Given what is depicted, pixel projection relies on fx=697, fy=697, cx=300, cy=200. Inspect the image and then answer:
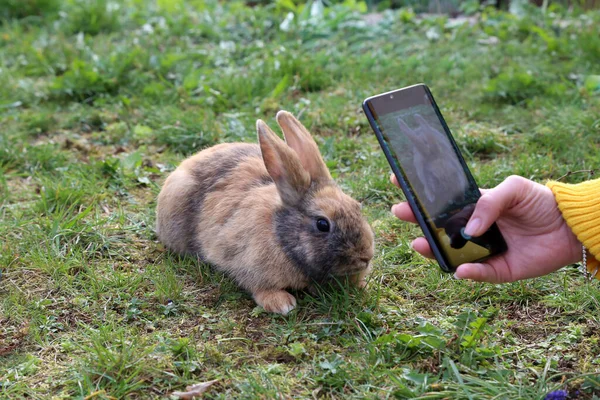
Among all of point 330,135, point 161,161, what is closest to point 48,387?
point 161,161

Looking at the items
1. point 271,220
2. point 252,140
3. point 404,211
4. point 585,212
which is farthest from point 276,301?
point 252,140

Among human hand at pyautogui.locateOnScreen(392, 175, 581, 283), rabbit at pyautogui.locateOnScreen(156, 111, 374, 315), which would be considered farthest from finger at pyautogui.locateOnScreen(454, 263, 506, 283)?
rabbit at pyautogui.locateOnScreen(156, 111, 374, 315)

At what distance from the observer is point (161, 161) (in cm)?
478

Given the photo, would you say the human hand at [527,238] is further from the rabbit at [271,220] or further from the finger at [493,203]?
the rabbit at [271,220]

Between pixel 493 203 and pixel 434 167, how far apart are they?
0.94 feet

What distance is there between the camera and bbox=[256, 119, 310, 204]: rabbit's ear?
320 cm

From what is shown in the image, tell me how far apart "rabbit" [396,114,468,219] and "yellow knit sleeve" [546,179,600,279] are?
0.40 metres

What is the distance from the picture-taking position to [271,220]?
3.36 m

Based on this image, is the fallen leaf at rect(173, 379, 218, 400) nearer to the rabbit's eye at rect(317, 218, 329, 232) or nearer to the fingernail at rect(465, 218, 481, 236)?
the rabbit's eye at rect(317, 218, 329, 232)

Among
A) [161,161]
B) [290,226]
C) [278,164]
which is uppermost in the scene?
[278,164]

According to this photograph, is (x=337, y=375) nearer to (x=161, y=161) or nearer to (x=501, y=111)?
(x=161, y=161)

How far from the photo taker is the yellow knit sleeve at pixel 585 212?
2729 millimetres

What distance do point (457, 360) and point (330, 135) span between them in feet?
8.42

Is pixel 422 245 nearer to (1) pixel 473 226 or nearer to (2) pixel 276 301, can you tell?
(1) pixel 473 226
